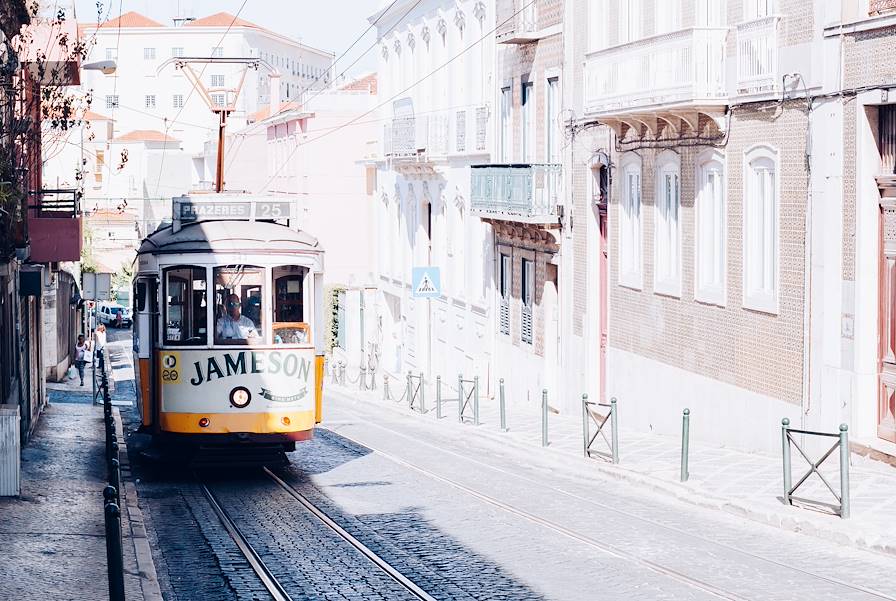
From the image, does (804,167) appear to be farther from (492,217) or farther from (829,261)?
(492,217)

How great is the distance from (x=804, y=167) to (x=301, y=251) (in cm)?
624

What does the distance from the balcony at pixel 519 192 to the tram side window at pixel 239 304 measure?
11.7 meters

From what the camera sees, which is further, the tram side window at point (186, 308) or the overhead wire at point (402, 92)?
the overhead wire at point (402, 92)

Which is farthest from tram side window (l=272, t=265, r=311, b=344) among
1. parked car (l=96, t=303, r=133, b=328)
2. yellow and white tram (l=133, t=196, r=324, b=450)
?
parked car (l=96, t=303, r=133, b=328)

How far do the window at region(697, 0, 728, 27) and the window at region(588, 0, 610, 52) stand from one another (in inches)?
181

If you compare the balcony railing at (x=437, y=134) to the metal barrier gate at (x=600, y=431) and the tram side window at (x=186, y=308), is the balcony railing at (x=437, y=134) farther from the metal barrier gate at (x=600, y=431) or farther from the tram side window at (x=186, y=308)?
the tram side window at (x=186, y=308)

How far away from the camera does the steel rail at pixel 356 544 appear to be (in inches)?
455

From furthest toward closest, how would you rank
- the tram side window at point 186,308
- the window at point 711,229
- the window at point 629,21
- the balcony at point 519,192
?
the balcony at point 519,192
the window at point 629,21
the window at point 711,229
the tram side window at point 186,308

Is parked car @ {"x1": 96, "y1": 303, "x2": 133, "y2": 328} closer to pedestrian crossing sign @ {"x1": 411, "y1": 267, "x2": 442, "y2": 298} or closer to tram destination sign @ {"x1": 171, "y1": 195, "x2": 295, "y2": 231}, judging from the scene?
pedestrian crossing sign @ {"x1": 411, "y1": 267, "x2": 442, "y2": 298}

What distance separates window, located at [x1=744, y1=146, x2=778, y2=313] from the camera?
18.8 m

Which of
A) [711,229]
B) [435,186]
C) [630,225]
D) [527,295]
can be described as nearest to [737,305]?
[711,229]

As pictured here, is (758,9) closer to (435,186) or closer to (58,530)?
(58,530)

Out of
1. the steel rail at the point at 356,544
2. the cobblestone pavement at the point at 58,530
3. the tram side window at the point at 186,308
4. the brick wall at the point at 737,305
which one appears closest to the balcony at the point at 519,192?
the brick wall at the point at 737,305

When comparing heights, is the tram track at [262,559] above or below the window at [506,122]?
below
